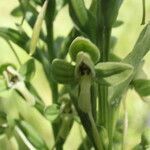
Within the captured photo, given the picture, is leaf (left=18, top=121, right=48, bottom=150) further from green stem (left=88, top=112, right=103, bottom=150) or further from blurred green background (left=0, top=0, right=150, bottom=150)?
blurred green background (left=0, top=0, right=150, bottom=150)

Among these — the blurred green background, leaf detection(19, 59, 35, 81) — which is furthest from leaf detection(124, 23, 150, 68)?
the blurred green background

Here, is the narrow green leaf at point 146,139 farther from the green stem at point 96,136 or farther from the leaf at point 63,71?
the leaf at point 63,71

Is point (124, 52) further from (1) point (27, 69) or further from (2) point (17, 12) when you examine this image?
(1) point (27, 69)

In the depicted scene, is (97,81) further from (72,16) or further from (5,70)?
(5,70)

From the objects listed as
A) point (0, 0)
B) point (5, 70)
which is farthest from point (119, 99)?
point (0, 0)

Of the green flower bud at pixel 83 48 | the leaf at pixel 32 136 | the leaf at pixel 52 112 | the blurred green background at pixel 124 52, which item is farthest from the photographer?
the blurred green background at pixel 124 52

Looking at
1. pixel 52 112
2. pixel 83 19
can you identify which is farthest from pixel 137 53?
pixel 52 112

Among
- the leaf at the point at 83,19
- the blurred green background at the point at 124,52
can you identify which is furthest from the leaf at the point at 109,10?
the blurred green background at the point at 124,52
